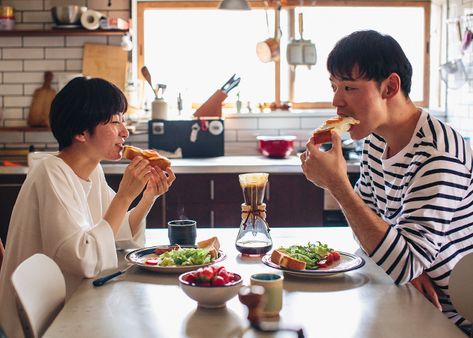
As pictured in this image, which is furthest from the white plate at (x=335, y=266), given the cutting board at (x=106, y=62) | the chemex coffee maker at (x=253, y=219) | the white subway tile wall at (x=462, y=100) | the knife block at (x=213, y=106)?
the cutting board at (x=106, y=62)

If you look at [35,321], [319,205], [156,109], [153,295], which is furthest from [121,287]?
[156,109]

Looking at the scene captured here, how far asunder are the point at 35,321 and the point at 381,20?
4.21m

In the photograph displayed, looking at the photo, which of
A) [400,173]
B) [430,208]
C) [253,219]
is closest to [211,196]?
[253,219]

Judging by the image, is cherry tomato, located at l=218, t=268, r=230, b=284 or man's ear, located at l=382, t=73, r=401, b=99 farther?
man's ear, located at l=382, t=73, r=401, b=99

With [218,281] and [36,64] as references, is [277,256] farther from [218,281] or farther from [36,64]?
[36,64]

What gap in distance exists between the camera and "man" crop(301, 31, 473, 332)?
211 cm

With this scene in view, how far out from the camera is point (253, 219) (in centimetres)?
250

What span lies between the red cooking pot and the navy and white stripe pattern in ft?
8.68

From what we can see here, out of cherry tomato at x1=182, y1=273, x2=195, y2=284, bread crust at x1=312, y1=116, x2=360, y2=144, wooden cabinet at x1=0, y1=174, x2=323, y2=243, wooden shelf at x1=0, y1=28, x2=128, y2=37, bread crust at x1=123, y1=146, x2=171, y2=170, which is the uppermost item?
wooden shelf at x1=0, y1=28, x2=128, y2=37

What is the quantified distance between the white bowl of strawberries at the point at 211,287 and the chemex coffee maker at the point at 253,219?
0.54m

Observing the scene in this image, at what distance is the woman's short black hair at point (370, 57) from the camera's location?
2.28 meters

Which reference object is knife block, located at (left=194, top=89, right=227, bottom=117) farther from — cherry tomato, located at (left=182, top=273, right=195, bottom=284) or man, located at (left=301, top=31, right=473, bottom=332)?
cherry tomato, located at (left=182, top=273, right=195, bottom=284)

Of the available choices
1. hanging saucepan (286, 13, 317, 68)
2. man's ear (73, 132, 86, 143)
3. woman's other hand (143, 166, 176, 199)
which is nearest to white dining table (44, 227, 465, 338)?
woman's other hand (143, 166, 176, 199)

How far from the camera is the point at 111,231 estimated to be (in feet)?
7.46
